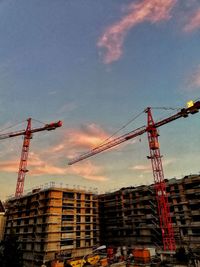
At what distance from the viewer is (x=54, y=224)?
5278 centimetres

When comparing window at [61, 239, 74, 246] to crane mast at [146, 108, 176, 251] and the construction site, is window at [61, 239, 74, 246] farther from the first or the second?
crane mast at [146, 108, 176, 251]

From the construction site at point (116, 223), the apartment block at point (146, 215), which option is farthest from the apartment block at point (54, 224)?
the apartment block at point (146, 215)

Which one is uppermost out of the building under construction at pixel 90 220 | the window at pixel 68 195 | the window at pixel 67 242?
the window at pixel 68 195

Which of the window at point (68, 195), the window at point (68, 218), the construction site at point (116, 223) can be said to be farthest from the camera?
the window at point (68, 195)

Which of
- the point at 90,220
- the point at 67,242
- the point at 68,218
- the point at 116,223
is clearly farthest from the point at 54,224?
the point at 116,223

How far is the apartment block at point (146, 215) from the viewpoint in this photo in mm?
55156

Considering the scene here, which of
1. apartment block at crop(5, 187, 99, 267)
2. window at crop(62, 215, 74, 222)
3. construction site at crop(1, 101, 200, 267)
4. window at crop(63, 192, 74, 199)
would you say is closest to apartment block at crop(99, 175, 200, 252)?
construction site at crop(1, 101, 200, 267)

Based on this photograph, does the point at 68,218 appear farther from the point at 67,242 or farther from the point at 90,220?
the point at 90,220

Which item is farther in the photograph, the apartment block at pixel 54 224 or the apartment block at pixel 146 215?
the apartment block at pixel 146 215

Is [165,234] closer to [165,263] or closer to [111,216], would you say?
[165,263]

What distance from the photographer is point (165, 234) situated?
54.9 meters

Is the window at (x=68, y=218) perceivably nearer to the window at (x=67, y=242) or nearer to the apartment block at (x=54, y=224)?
the apartment block at (x=54, y=224)

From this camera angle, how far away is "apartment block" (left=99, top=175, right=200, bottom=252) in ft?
181

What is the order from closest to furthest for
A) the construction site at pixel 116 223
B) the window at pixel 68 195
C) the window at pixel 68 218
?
the construction site at pixel 116 223
the window at pixel 68 218
the window at pixel 68 195
